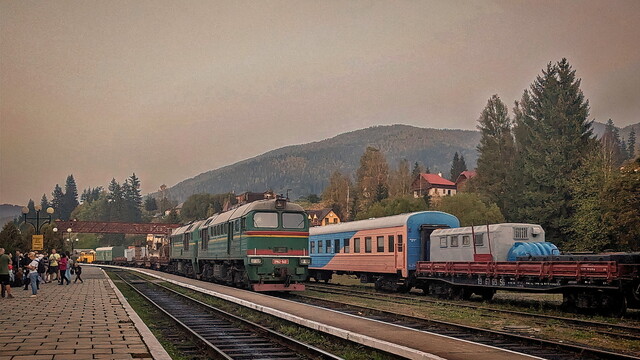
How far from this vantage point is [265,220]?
27.3m

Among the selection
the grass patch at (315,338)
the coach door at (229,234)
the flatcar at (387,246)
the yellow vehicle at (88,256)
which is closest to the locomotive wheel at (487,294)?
the flatcar at (387,246)

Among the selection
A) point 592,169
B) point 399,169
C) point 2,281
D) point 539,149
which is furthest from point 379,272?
point 399,169

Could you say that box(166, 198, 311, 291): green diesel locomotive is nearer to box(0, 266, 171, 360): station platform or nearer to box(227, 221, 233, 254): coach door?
box(227, 221, 233, 254): coach door

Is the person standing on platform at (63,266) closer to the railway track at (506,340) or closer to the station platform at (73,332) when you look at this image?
the station platform at (73,332)

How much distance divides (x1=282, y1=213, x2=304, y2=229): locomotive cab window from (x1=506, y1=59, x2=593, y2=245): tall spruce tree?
115ft

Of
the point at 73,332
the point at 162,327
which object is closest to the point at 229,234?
→ the point at 162,327

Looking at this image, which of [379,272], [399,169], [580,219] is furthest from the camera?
[399,169]

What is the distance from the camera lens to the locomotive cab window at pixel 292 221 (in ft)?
91.3

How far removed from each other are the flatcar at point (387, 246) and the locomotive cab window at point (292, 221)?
4.19 meters

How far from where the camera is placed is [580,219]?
52.2 metres

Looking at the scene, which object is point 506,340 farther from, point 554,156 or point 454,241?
point 554,156

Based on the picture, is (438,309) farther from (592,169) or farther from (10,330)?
(592,169)

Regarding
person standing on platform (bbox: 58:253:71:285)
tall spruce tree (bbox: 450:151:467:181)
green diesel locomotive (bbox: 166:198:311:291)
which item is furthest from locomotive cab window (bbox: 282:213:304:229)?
tall spruce tree (bbox: 450:151:467:181)

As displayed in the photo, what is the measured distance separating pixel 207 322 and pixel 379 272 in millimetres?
13520
